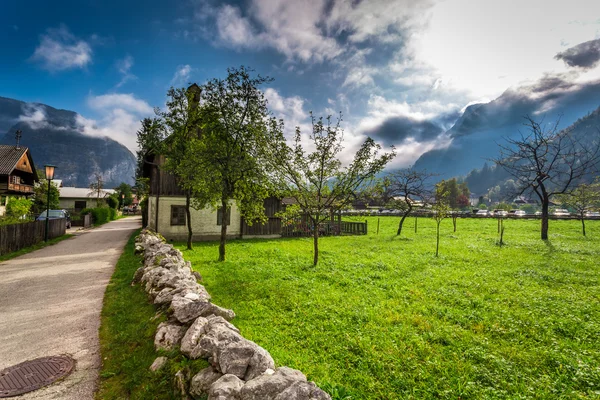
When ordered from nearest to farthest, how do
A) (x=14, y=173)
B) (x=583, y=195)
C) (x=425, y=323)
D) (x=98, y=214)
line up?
(x=425, y=323) → (x=583, y=195) → (x=98, y=214) → (x=14, y=173)

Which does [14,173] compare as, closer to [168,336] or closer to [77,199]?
[77,199]

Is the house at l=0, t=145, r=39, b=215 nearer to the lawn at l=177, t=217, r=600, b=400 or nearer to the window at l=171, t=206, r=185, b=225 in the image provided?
the window at l=171, t=206, r=185, b=225

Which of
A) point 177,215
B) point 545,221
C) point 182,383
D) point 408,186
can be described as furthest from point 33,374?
point 545,221

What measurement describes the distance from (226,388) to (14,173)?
53.5m

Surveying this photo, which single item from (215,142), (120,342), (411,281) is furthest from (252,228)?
(120,342)

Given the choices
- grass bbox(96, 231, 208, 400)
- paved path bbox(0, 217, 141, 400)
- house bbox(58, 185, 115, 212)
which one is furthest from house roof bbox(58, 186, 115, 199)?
grass bbox(96, 231, 208, 400)

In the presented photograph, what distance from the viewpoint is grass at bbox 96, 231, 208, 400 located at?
3.76 metres

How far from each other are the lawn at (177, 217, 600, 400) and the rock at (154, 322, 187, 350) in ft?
4.65

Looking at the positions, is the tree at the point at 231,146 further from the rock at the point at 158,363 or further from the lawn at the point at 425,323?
the rock at the point at 158,363

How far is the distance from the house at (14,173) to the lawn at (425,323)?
4112cm

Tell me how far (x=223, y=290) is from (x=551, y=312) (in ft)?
30.5

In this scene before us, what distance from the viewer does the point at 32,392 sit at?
3.86 m

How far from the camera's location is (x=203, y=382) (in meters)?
3.32

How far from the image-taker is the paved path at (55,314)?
14.2ft
